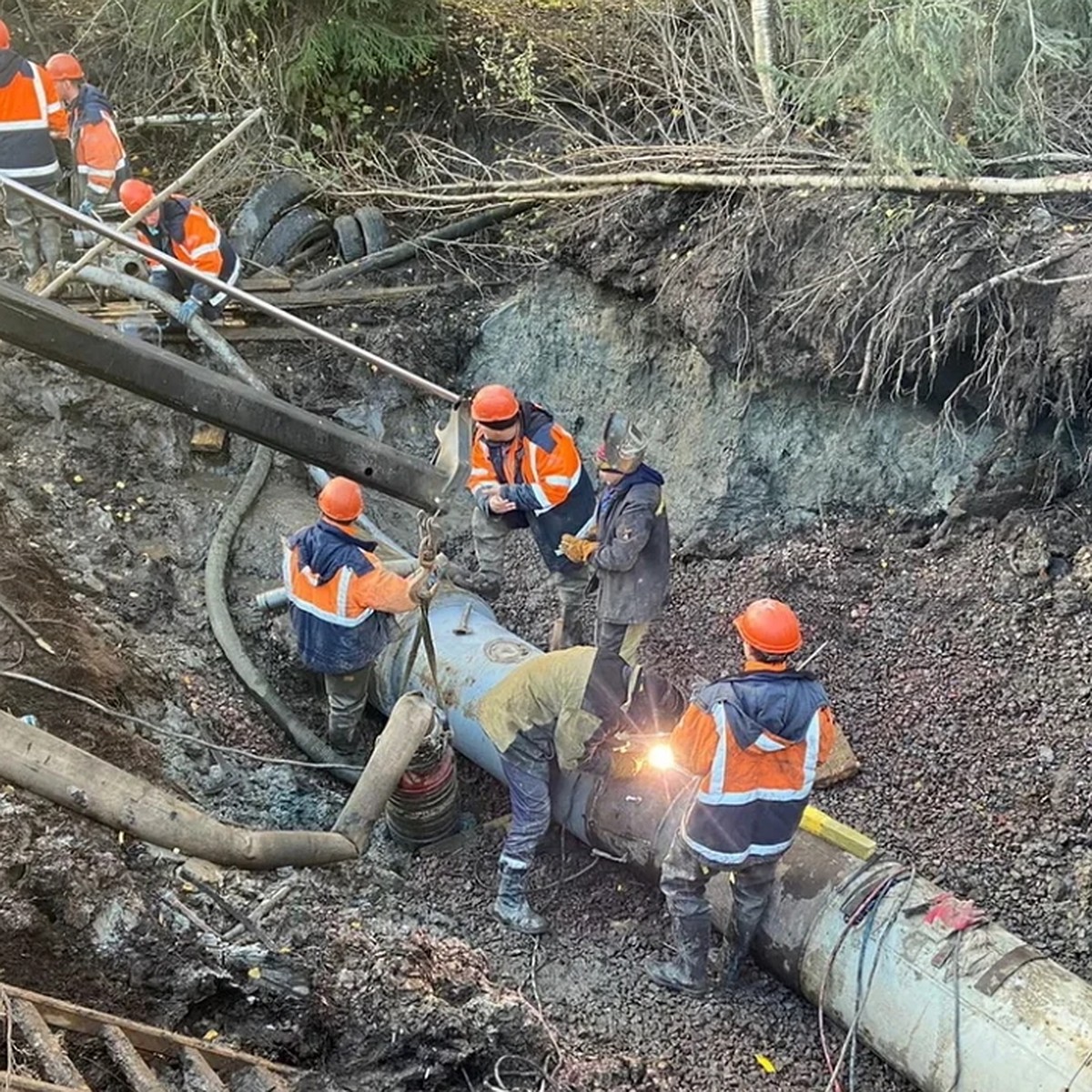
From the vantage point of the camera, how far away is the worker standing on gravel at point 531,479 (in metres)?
6.39

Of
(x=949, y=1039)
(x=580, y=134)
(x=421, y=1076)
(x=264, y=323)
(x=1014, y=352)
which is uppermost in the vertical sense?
(x=580, y=134)

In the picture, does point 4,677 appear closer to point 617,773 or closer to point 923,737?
point 617,773

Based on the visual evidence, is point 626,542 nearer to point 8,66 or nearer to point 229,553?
point 229,553

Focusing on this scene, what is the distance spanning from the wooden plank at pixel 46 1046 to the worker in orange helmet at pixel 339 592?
8.24 feet

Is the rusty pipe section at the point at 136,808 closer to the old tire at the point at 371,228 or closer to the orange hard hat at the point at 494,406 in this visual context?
the orange hard hat at the point at 494,406

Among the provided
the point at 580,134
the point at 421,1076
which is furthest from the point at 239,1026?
the point at 580,134

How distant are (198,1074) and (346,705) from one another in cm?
288

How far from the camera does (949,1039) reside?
4.28 m

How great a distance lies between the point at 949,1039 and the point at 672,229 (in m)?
5.63

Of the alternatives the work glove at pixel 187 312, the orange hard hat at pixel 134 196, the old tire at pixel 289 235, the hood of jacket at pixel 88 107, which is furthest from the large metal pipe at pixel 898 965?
the hood of jacket at pixel 88 107

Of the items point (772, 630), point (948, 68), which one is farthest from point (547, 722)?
point (948, 68)

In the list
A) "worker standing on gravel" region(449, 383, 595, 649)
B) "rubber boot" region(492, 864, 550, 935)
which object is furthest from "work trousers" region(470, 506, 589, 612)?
"rubber boot" region(492, 864, 550, 935)

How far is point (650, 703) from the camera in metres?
5.08

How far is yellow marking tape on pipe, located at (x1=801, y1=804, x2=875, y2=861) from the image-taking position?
490 centimetres
